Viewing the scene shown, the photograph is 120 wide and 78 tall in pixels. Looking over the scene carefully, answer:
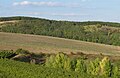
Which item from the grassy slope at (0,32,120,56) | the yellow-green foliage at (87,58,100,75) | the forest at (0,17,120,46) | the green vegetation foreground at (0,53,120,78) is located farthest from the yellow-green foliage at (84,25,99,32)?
the yellow-green foliage at (87,58,100,75)

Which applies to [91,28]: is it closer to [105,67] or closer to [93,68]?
[93,68]

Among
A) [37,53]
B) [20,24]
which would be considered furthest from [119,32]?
[37,53]

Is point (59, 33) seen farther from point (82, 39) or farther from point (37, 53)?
point (37, 53)

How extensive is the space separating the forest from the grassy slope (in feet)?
34.1

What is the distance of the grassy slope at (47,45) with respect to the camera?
8956 centimetres

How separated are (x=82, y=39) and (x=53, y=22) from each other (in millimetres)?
25835

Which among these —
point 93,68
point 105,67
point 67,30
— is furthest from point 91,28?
point 105,67

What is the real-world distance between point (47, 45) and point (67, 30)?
28655 millimetres

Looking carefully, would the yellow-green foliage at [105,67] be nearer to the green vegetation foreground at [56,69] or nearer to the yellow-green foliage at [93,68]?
the green vegetation foreground at [56,69]

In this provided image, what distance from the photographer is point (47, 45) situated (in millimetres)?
95625

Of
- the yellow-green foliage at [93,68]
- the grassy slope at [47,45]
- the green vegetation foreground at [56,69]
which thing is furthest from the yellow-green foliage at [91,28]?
Result: the yellow-green foliage at [93,68]

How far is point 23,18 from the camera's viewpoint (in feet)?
458

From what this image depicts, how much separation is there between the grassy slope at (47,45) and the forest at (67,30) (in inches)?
409

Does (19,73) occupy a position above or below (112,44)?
above
